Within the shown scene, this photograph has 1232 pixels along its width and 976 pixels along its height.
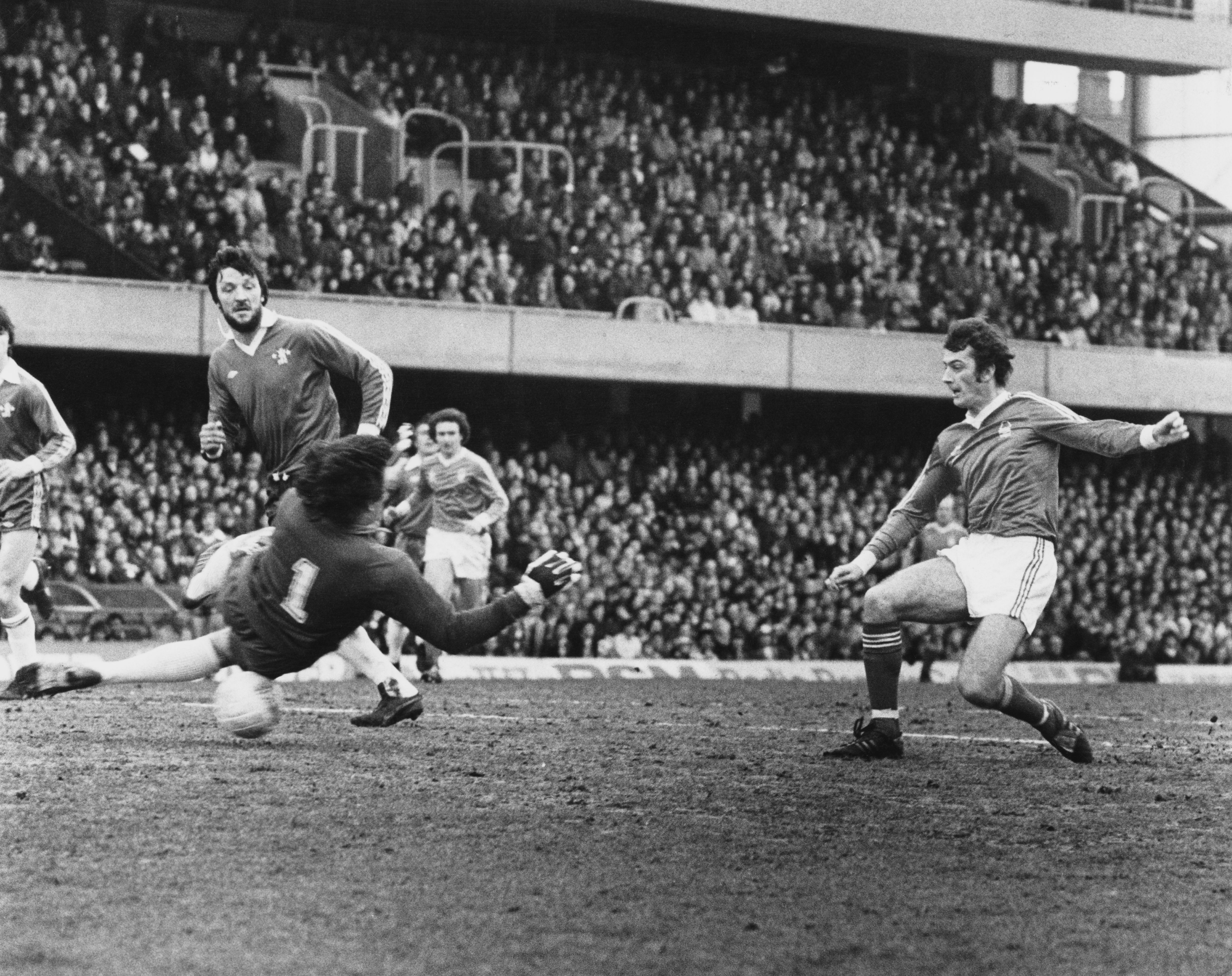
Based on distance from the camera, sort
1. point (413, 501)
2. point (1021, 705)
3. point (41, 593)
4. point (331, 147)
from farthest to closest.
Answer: point (331, 147) → point (413, 501) → point (41, 593) → point (1021, 705)

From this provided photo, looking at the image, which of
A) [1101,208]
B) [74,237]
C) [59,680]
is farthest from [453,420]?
[1101,208]

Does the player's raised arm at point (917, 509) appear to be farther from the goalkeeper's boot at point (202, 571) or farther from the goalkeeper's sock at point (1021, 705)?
the goalkeeper's boot at point (202, 571)

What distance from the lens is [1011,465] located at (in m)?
10.5

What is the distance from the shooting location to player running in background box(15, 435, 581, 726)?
27.2 feet

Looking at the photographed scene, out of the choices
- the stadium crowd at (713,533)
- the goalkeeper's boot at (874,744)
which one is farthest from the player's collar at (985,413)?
the stadium crowd at (713,533)

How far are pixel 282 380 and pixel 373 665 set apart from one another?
162cm

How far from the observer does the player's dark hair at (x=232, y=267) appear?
10.8 meters

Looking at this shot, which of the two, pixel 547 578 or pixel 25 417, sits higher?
pixel 25 417

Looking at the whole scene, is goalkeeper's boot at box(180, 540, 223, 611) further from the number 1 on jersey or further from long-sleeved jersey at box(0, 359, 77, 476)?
the number 1 on jersey

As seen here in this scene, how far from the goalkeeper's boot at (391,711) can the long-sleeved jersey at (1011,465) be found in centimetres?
230

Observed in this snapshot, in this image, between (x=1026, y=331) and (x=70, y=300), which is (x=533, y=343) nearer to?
(x=70, y=300)

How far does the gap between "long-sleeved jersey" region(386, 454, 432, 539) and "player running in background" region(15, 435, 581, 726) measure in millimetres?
8736

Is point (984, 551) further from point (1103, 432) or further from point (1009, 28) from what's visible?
point (1009, 28)

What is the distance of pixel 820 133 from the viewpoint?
35.6m
